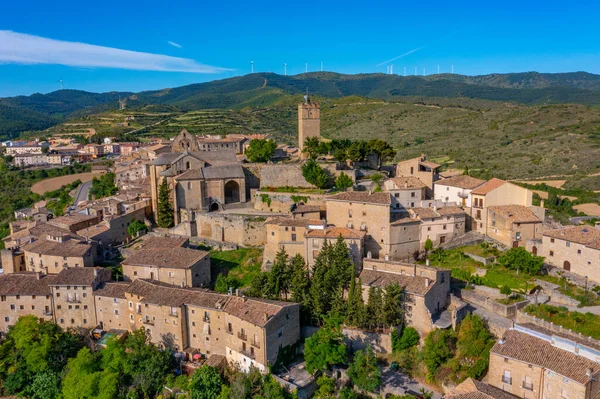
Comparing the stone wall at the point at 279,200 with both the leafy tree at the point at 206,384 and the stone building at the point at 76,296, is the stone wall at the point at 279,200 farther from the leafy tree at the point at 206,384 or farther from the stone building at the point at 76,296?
the leafy tree at the point at 206,384

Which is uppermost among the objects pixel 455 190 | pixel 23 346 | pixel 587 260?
pixel 455 190

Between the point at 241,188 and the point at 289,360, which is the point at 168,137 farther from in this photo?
the point at 289,360

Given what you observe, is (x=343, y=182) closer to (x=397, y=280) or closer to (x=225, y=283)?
(x=225, y=283)

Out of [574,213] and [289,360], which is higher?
[574,213]

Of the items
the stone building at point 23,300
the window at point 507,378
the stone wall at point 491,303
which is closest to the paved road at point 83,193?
the stone building at point 23,300

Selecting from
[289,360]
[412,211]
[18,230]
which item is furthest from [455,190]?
[18,230]
